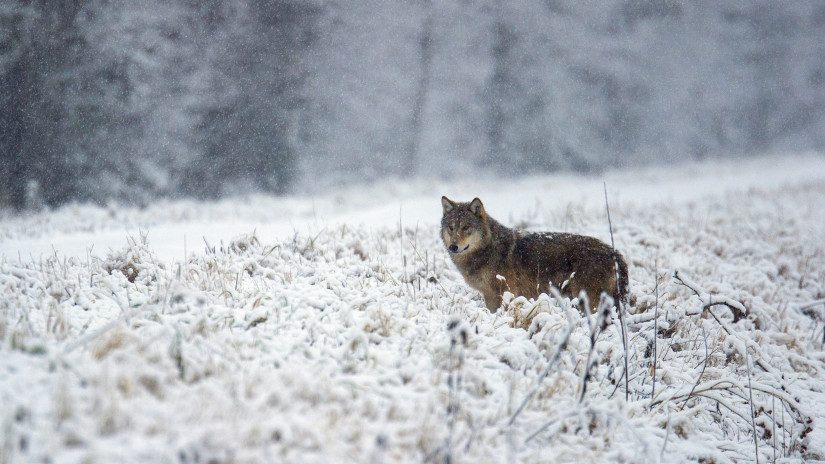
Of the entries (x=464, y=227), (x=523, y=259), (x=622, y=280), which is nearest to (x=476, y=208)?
(x=464, y=227)

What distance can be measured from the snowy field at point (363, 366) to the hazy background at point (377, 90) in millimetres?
12442

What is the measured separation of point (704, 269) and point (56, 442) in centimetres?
807

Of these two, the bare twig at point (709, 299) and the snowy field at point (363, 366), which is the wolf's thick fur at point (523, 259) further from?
the bare twig at point (709, 299)

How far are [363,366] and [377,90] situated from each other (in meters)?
23.3

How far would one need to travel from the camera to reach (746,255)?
347 inches

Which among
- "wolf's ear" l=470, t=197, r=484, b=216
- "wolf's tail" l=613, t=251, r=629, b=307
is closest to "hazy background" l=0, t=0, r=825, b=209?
"wolf's ear" l=470, t=197, r=484, b=216

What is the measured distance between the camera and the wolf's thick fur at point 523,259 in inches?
204

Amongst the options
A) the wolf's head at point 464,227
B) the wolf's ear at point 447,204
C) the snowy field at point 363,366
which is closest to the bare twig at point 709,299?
the snowy field at point 363,366

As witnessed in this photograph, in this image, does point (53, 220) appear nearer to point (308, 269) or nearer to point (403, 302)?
point (308, 269)

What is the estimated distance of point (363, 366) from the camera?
3080mm

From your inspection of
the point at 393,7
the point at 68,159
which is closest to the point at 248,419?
the point at 68,159

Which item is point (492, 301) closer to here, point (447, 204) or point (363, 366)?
point (447, 204)

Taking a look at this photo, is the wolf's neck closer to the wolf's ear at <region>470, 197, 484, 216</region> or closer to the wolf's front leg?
the wolf's ear at <region>470, 197, 484, 216</region>

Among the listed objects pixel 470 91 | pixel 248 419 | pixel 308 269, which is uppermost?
pixel 470 91
